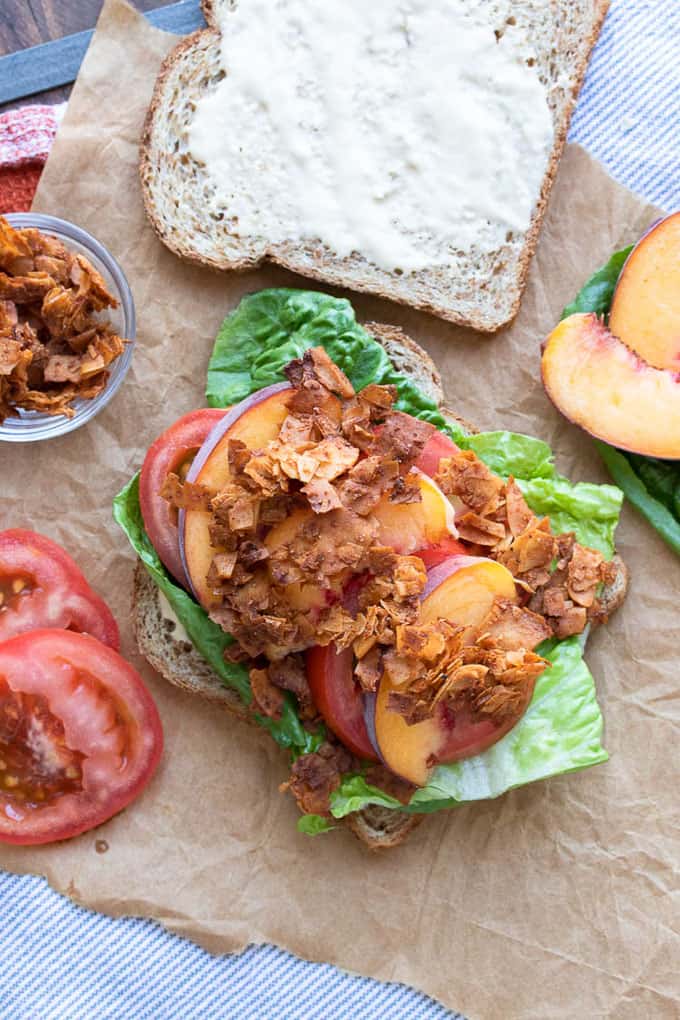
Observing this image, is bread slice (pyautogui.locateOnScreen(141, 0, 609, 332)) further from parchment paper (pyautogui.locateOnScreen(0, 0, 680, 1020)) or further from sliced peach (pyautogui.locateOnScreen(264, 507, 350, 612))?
sliced peach (pyautogui.locateOnScreen(264, 507, 350, 612))

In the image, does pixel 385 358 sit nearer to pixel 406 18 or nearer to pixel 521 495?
pixel 521 495

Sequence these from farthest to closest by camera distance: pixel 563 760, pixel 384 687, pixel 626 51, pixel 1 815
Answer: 1. pixel 626 51
2. pixel 1 815
3. pixel 563 760
4. pixel 384 687

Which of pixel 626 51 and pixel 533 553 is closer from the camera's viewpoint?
pixel 533 553

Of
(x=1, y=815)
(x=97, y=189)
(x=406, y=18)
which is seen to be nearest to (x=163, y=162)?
(x=97, y=189)

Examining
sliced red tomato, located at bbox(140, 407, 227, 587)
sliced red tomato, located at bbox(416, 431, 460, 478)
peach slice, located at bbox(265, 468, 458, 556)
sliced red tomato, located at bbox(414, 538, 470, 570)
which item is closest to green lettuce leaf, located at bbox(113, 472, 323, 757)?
sliced red tomato, located at bbox(140, 407, 227, 587)

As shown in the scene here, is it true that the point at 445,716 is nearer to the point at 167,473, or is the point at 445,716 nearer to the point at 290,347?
the point at 167,473
